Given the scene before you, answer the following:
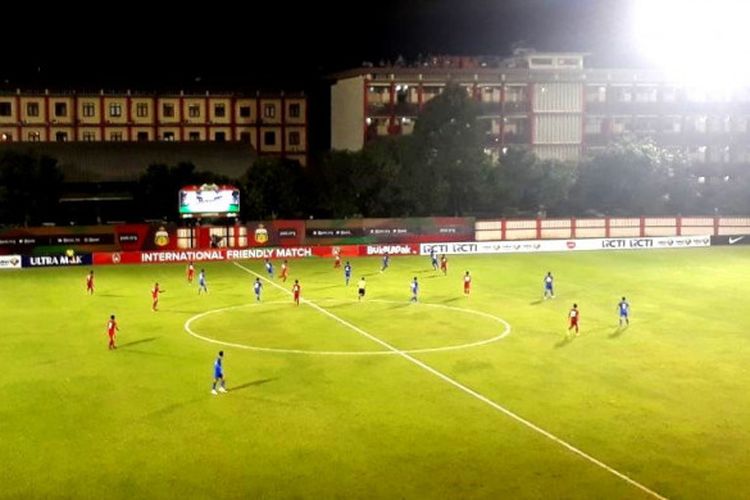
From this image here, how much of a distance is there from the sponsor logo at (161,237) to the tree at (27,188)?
57.0 feet

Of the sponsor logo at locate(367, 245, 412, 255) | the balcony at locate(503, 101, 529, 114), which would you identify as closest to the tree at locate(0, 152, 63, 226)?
the sponsor logo at locate(367, 245, 412, 255)

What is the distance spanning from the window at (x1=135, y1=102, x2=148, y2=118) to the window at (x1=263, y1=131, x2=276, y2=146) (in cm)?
1596

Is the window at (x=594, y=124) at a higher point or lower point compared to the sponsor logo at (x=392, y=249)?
higher

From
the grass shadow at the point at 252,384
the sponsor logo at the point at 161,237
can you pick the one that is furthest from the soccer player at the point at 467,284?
the sponsor logo at the point at 161,237

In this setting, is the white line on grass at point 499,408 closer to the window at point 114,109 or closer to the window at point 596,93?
the window at point 596,93

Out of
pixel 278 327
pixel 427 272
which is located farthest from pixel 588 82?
pixel 278 327

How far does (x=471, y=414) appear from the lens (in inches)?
1148

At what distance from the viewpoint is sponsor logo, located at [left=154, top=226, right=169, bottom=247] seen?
76750 mm

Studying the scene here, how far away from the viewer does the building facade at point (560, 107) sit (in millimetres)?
113750

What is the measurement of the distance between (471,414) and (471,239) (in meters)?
57.4

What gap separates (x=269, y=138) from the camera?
4943 inches

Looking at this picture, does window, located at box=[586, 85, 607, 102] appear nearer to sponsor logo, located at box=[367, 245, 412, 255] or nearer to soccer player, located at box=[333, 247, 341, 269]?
sponsor logo, located at box=[367, 245, 412, 255]

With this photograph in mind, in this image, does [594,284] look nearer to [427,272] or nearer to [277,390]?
[427,272]

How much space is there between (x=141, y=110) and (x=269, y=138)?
17.2 meters
